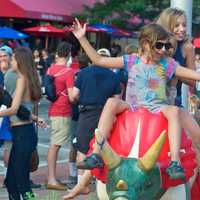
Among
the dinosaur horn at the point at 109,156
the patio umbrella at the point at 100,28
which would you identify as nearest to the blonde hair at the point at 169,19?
the dinosaur horn at the point at 109,156

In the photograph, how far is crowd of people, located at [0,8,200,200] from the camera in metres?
5.23

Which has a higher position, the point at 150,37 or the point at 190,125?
the point at 150,37

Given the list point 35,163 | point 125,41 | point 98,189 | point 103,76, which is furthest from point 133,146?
point 125,41

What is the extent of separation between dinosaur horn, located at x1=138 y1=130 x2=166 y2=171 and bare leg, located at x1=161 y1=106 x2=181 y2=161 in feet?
0.86

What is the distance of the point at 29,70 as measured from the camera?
24.6 feet

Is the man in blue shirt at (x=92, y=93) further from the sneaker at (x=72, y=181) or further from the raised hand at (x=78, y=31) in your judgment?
the raised hand at (x=78, y=31)

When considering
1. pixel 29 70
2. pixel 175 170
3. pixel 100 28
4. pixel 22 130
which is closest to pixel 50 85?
pixel 29 70

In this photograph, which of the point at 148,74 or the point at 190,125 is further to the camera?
the point at 190,125

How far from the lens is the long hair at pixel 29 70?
7496 millimetres

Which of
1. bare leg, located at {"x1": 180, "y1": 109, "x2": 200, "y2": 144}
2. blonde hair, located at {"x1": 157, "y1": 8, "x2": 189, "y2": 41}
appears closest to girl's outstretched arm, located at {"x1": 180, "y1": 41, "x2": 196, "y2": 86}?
blonde hair, located at {"x1": 157, "y1": 8, "x2": 189, "y2": 41}

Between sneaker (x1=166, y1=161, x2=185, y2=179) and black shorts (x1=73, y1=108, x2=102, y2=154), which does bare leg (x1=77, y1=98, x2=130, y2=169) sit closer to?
sneaker (x1=166, y1=161, x2=185, y2=179)

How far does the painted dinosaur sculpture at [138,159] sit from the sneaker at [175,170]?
47 millimetres

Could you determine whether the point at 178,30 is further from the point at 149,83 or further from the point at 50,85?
the point at 50,85

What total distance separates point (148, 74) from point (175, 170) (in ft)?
2.64
